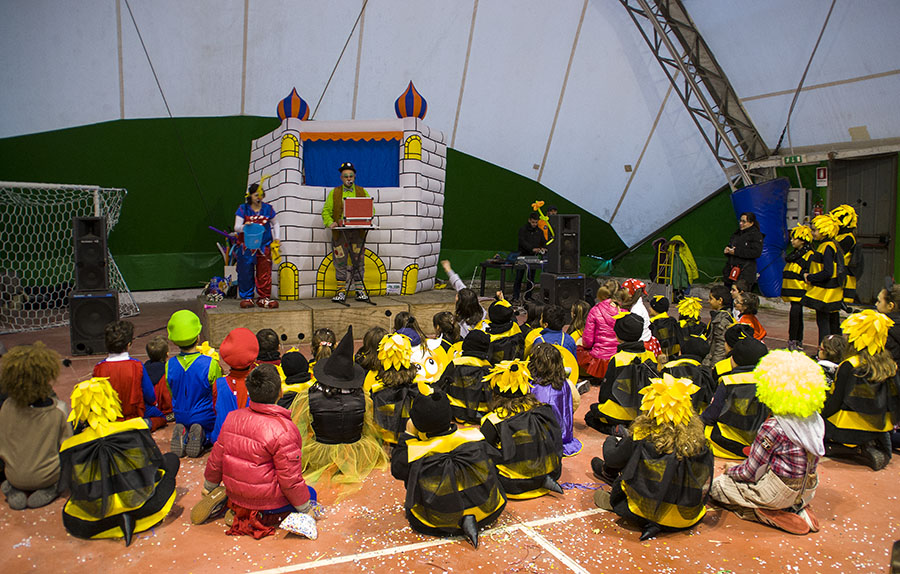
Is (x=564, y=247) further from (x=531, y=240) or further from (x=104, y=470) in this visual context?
(x=104, y=470)

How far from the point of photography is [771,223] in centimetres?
944

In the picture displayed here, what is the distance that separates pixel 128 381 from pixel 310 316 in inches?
122

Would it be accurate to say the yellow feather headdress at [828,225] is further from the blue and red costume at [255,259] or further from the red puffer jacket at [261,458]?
the blue and red costume at [255,259]

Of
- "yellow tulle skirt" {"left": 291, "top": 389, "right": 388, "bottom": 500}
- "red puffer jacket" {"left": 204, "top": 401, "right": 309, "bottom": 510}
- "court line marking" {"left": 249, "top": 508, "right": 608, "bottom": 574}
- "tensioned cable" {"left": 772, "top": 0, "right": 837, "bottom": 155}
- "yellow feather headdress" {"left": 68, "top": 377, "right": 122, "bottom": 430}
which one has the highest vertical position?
"tensioned cable" {"left": 772, "top": 0, "right": 837, "bottom": 155}

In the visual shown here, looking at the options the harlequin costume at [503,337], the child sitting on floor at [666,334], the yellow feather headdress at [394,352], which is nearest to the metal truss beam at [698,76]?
the child sitting on floor at [666,334]

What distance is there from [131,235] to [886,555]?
9.59m

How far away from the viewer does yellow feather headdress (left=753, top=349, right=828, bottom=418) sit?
285cm

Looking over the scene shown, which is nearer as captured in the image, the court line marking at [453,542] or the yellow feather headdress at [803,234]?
the court line marking at [453,542]

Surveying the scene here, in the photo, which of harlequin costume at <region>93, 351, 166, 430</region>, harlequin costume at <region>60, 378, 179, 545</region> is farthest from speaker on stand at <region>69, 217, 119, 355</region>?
harlequin costume at <region>60, 378, 179, 545</region>

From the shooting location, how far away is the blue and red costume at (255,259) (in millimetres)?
7207

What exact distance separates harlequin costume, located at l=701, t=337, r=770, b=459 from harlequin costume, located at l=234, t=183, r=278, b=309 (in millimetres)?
4795

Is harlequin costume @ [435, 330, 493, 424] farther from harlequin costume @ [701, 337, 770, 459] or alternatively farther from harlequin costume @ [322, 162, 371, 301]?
harlequin costume @ [322, 162, 371, 301]

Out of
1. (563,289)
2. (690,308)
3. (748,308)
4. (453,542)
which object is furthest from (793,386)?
(563,289)

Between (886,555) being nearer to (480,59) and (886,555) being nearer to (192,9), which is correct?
(480,59)
